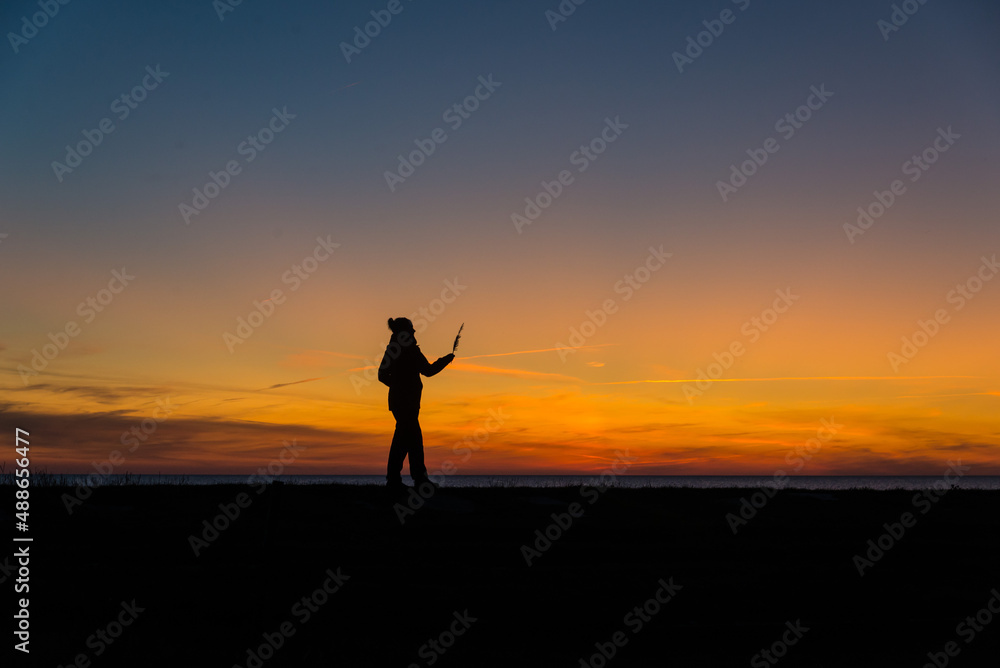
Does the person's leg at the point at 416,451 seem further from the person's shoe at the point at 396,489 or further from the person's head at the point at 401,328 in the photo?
the person's head at the point at 401,328

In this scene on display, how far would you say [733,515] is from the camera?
1574 centimetres

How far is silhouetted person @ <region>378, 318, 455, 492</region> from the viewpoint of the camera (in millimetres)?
14641

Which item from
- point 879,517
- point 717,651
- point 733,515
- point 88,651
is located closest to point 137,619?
point 88,651

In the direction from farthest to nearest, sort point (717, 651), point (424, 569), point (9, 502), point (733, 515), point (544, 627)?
point (733, 515)
point (9, 502)
point (424, 569)
point (544, 627)
point (717, 651)

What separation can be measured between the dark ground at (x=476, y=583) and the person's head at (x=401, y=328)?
2.85m

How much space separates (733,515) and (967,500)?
7994 millimetres

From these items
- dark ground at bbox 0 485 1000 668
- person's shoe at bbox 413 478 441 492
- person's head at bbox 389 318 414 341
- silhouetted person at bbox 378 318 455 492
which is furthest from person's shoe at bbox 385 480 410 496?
person's head at bbox 389 318 414 341

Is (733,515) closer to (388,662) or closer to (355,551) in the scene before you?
(355,551)

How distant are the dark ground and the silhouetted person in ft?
2.82

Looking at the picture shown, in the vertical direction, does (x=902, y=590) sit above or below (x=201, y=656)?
below

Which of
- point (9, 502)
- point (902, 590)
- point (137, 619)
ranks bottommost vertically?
point (902, 590)

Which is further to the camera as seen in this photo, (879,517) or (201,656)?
(879,517)

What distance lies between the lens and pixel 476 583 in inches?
397

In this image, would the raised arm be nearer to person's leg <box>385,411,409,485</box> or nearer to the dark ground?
person's leg <box>385,411,409,485</box>
